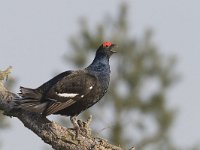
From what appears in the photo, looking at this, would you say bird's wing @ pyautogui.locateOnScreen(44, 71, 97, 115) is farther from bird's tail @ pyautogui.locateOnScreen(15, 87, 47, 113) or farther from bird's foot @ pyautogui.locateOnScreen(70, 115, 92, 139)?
bird's foot @ pyautogui.locateOnScreen(70, 115, 92, 139)

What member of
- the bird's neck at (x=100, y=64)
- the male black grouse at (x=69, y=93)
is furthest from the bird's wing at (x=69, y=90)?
the bird's neck at (x=100, y=64)

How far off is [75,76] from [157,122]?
48.3 feet

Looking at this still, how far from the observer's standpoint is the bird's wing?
29.3 ft

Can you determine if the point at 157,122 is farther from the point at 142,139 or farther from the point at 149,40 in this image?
the point at 149,40

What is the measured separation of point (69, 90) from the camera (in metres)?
9.19

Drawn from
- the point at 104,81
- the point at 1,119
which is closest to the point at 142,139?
the point at 1,119

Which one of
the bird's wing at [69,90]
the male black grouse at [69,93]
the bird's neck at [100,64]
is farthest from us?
the bird's neck at [100,64]

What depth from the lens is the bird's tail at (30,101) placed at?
8.45 m

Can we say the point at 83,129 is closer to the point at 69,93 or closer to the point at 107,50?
the point at 69,93

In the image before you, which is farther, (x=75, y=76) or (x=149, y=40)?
(x=149, y=40)

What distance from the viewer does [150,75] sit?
24.2 meters

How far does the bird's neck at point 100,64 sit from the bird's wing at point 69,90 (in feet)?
1.02

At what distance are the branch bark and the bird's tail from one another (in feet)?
0.24

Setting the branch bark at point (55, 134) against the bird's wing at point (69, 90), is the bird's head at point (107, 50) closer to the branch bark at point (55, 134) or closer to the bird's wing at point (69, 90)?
the bird's wing at point (69, 90)
